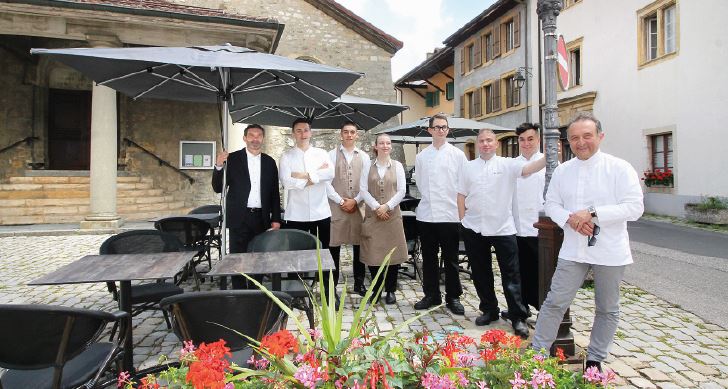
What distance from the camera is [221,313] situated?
89.2 inches

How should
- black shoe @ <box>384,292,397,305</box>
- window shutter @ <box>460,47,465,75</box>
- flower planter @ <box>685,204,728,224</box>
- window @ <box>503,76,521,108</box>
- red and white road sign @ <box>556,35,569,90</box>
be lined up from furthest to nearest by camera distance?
window shutter @ <box>460,47,465,75</box> → window @ <box>503,76,521,108</box> → flower planter @ <box>685,204,728,224</box> → black shoe @ <box>384,292,397,305</box> → red and white road sign @ <box>556,35,569,90</box>

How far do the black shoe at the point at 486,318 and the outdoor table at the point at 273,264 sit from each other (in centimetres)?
158

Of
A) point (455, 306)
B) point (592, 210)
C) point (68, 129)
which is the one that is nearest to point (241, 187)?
point (455, 306)

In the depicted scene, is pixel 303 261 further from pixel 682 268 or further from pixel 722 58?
pixel 722 58

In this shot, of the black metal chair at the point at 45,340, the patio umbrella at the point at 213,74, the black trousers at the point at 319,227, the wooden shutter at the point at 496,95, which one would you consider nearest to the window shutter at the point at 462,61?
the wooden shutter at the point at 496,95

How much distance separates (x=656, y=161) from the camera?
50.4ft

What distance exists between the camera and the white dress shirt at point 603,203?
271cm

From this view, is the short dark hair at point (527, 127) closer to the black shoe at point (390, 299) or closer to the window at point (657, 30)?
the black shoe at point (390, 299)

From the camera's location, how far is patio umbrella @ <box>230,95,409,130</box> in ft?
24.3

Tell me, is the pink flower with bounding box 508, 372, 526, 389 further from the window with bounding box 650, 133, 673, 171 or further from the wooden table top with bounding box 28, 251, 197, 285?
the window with bounding box 650, 133, 673, 171

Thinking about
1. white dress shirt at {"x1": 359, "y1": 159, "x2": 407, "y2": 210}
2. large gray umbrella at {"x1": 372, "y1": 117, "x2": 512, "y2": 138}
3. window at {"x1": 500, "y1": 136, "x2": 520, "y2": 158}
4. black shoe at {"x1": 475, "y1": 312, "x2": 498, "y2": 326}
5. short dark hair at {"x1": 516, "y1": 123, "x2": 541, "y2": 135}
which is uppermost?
window at {"x1": 500, "y1": 136, "x2": 520, "y2": 158}

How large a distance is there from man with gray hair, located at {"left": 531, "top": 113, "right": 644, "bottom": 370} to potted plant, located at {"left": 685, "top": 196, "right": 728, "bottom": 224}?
1181 cm

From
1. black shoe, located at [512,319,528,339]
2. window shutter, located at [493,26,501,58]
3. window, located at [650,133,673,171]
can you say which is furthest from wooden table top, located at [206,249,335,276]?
window shutter, located at [493,26,501,58]

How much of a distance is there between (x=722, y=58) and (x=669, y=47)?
8.06ft
